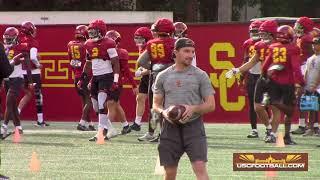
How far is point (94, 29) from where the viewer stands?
51.4ft

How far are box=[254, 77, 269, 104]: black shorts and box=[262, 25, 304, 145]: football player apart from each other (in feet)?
0.49

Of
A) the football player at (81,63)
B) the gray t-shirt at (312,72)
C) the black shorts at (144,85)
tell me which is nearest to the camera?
the gray t-shirt at (312,72)

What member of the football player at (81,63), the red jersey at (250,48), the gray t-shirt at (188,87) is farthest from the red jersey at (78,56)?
the gray t-shirt at (188,87)

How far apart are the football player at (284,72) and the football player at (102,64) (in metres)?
2.61

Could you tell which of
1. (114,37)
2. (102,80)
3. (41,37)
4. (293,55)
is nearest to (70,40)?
(41,37)

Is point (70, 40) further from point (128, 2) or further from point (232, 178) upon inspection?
point (128, 2)

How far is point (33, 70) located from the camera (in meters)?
19.2

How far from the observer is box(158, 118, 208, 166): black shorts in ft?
30.7

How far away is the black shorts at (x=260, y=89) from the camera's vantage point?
15109 millimetres

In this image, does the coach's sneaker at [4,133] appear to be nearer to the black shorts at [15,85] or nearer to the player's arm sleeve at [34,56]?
the black shorts at [15,85]

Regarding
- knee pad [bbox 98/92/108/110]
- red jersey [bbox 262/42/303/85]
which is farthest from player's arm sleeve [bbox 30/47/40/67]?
red jersey [bbox 262/42/303/85]

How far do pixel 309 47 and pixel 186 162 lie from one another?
4896 millimetres

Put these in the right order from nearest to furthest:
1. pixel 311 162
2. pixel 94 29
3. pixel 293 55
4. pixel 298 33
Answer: pixel 311 162, pixel 293 55, pixel 94 29, pixel 298 33

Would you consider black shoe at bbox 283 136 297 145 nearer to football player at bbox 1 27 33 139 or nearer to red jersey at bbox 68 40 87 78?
football player at bbox 1 27 33 139
